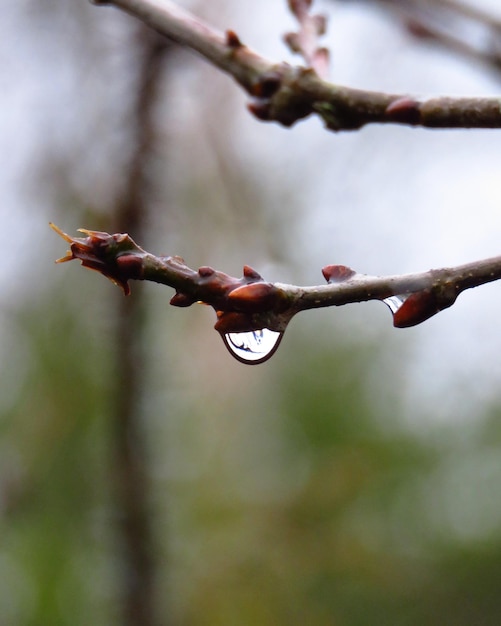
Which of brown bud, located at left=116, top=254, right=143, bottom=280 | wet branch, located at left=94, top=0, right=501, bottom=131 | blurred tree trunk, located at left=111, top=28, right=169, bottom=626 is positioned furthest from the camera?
blurred tree trunk, located at left=111, top=28, right=169, bottom=626

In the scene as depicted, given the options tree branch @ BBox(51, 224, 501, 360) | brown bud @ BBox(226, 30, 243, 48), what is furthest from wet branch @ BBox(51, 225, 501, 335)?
brown bud @ BBox(226, 30, 243, 48)

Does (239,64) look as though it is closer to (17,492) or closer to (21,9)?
(21,9)

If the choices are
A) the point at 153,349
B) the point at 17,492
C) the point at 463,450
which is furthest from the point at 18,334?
the point at 463,450

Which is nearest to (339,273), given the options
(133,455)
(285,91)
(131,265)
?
(131,265)

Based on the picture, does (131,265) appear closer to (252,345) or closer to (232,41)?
(252,345)

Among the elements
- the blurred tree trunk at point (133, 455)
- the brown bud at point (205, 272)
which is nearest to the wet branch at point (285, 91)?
the brown bud at point (205, 272)

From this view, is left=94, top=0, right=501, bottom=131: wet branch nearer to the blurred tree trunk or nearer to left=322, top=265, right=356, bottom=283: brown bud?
left=322, top=265, right=356, bottom=283: brown bud
